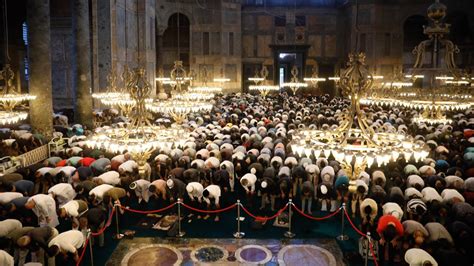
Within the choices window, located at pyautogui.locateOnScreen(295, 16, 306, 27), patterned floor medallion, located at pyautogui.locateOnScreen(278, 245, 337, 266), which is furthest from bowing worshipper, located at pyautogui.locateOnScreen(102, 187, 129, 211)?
window, located at pyautogui.locateOnScreen(295, 16, 306, 27)

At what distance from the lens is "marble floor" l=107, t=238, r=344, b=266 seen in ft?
28.6

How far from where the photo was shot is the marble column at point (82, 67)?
779 inches

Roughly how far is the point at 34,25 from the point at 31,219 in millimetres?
9231

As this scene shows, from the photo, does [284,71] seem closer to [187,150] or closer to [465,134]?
[465,134]

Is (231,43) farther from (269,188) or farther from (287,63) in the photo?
(269,188)

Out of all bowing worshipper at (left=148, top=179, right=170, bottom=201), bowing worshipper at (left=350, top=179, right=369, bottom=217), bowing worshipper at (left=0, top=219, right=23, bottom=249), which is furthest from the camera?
bowing worshipper at (left=148, top=179, right=170, bottom=201)

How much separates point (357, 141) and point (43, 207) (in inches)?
250

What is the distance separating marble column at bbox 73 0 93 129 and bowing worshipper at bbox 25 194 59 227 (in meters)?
11.1

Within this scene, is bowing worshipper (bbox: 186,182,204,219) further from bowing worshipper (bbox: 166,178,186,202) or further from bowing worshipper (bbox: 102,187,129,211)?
bowing worshipper (bbox: 102,187,129,211)

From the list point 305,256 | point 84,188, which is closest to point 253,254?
point 305,256

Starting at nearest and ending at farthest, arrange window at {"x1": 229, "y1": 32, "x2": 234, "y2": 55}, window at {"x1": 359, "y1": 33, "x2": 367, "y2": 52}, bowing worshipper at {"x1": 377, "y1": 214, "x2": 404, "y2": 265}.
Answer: bowing worshipper at {"x1": 377, "y1": 214, "x2": 404, "y2": 265} < window at {"x1": 359, "y1": 33, "x2": 367, "y2": 52} < window at {"x1": 229, "y1": 32, "x2": 234, "y2": 55}

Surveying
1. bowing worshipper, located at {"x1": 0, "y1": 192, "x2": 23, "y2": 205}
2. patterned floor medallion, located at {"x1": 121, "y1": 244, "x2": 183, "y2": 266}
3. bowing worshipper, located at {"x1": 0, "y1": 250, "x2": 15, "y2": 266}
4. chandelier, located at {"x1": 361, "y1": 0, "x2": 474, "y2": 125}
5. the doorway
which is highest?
the doorway

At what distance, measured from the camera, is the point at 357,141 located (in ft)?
26.7

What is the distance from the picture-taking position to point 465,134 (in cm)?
1697
